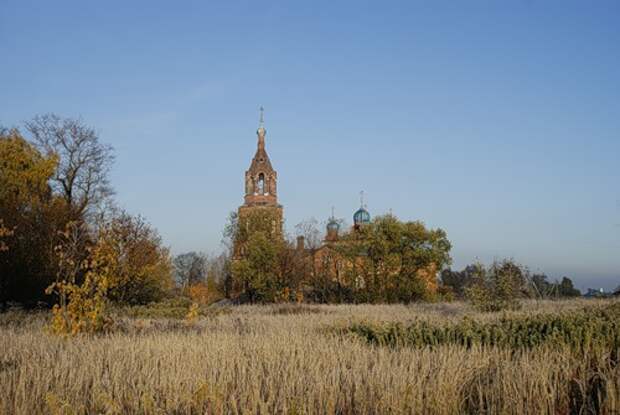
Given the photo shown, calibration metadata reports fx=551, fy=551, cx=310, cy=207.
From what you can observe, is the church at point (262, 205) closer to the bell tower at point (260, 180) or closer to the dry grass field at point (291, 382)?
the bell tower at point (260, 180)

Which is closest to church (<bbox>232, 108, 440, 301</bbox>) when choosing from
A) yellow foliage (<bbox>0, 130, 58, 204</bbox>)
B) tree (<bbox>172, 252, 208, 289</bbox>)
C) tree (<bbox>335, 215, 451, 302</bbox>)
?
tree (<bbox>335, 215, 451, 302</bbox>)

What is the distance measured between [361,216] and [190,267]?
40.2 metres

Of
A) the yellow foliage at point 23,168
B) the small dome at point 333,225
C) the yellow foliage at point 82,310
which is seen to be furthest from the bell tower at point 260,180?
the yellow foliage at point 82,310

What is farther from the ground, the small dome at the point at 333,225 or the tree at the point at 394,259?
the small dome at the point at 333,225

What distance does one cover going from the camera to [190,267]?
89.9 metres

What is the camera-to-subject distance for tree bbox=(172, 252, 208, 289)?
86.8 meters

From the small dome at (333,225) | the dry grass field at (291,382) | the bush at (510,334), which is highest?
the small dome at (333,225)

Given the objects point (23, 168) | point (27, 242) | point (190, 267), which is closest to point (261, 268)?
point (23, 168)

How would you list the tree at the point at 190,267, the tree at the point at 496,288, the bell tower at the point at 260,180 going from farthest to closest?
1. the tree at the point at 190,267
2. the bell tower at the point at 260,180
3. the tree at the point at 496,288

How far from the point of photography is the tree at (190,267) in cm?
8675

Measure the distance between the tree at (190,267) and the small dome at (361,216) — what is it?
34894 millimetres

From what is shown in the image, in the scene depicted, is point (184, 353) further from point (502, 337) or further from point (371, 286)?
point (371, 286)

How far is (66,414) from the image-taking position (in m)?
4.57

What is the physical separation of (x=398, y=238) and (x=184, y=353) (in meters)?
27.5
